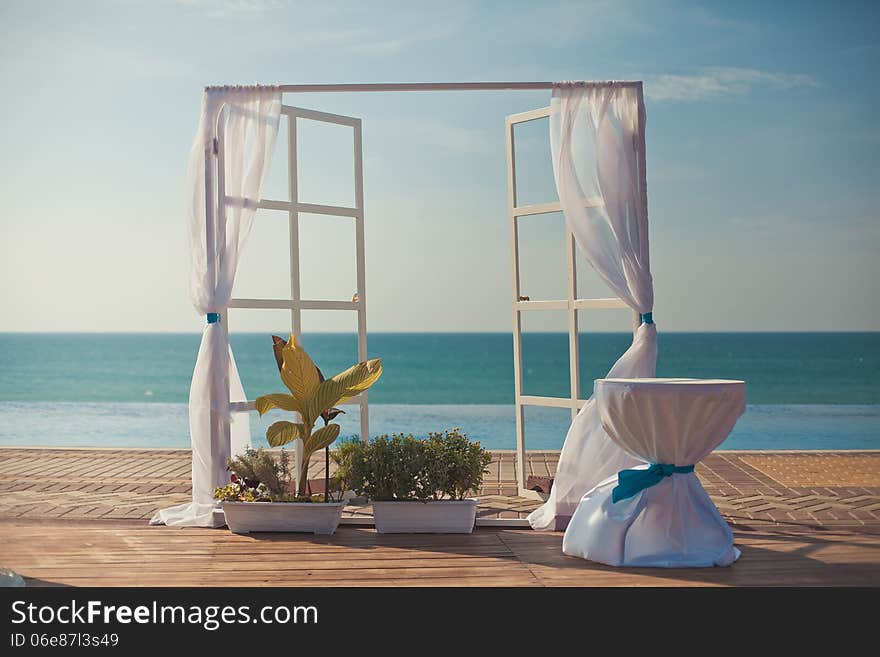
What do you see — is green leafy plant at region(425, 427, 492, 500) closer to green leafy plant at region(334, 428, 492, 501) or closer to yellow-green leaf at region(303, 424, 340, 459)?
green leafy plant at region(334, 428, 492, 501)

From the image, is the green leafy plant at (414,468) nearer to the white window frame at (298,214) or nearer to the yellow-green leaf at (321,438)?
the yellow-green leaf at (321,438)

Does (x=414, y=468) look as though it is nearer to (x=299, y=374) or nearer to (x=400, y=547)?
(x=400, y=547)

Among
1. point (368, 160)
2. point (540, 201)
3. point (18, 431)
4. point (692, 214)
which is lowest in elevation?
point (18, 431)

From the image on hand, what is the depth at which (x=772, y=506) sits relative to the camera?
5.29 metres

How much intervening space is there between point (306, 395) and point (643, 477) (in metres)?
1.69

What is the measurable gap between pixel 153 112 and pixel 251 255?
13.9 feet

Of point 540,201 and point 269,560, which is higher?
point 540,201

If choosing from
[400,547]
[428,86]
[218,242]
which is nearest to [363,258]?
[218,242]

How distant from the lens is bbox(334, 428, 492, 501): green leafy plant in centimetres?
455

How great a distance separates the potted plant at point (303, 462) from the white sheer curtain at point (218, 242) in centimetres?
27
